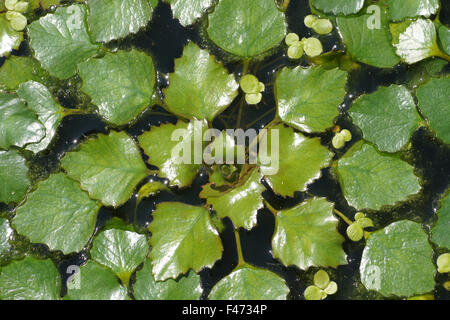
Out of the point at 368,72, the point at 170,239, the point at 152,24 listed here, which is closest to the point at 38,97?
the point at 152,24

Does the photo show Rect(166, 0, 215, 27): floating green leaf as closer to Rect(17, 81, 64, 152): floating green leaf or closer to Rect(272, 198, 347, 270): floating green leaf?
Rect(17, 81, 64, 152): floating green leaf

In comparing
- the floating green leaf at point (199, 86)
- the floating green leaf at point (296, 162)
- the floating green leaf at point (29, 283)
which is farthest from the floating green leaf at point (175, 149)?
the floating green leaf at point (29, 283)

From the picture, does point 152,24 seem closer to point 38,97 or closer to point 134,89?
point 134,89

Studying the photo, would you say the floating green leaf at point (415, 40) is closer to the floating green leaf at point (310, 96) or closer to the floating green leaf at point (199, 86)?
the floating green leaf at point (310, 96)

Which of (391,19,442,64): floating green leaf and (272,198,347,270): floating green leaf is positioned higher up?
(391,19,442,64): floating green leaf

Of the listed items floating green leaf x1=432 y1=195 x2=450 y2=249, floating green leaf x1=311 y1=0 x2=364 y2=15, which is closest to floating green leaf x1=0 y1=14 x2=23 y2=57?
floating green leaf x1=311 y1=0 x2=364 y2=15

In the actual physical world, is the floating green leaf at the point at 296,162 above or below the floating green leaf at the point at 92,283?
above
